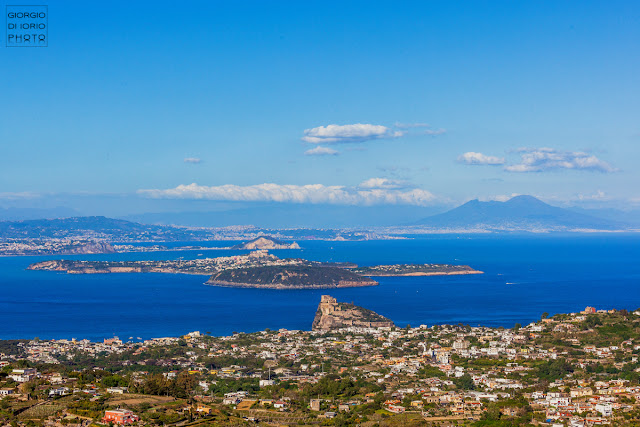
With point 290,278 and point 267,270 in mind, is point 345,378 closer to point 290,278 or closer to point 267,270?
point 290,278

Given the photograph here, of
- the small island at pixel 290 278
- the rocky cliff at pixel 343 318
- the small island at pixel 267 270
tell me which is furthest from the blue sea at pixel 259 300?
the small island at pixel 267 270

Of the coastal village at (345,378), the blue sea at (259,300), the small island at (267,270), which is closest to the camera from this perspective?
the coastal village at (345,378)

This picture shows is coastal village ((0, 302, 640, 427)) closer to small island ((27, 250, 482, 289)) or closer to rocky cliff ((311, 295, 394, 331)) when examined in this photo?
rocky cliff ((311, 295, 394, 331))

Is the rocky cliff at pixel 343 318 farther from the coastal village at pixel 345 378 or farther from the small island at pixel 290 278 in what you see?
the small island at pixel 290 278

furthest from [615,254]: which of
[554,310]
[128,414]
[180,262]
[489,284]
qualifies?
[128,414]

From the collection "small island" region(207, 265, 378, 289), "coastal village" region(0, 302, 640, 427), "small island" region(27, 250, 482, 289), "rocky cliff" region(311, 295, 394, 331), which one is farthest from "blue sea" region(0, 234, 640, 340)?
"coastal village" region(0, 302, 640, 427)

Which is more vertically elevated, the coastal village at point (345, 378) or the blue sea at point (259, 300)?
the coastal village at point (345, 378)
